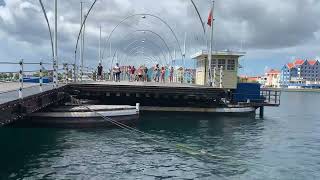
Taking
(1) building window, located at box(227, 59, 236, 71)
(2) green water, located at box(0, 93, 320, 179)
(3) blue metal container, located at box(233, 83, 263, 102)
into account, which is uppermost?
(1) building window, located at box(227, 59, 236, 71)

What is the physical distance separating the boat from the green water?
0.83 m

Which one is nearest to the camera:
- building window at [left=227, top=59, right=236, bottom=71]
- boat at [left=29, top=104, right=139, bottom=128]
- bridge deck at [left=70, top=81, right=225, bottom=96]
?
boat at [left=29, top=104, right=139, bottom=128]

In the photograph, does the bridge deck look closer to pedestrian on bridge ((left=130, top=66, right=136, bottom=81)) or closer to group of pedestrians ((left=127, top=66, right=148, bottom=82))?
group of pedestrians ((left=127, top=66, right=148, bottom=82))

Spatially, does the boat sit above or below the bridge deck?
below

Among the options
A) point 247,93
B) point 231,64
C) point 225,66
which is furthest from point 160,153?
point 231,64

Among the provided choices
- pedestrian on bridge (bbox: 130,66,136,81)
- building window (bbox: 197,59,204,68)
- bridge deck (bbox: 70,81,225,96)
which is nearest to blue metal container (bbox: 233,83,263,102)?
building window (bbox: 197,59,204,68)

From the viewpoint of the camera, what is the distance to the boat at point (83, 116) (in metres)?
28.0

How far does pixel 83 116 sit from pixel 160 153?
933cm

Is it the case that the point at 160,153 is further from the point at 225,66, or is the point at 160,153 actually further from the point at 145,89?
the point at 225,66

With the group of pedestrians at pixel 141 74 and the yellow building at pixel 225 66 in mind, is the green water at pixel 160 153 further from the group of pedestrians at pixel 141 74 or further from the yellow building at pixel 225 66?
the group of pedestrians at pixel 141 74

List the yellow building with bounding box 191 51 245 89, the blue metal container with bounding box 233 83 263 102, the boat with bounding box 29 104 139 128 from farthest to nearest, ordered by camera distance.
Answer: the yellow building with bounding box 191 51 245 89, the blue metal container with bounding box 233 83 263 102, the boat with bounding box 29 104 139 128

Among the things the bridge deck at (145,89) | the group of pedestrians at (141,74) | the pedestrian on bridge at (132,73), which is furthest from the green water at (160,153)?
the pedestrian on bridge at (132,73)

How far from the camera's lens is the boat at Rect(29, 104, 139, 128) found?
91.9ft

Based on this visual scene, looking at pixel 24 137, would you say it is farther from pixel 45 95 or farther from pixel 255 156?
pixel 255 156
